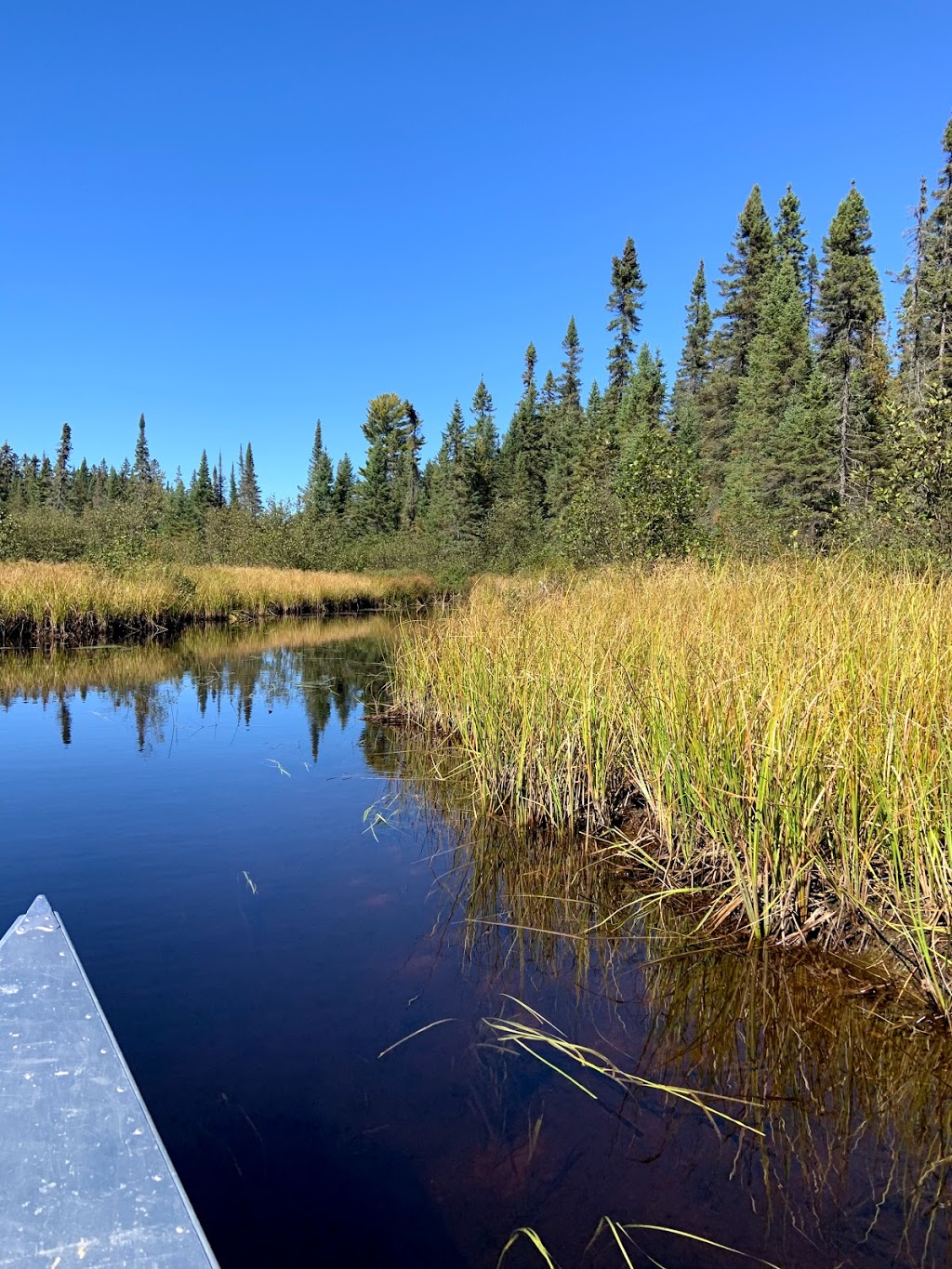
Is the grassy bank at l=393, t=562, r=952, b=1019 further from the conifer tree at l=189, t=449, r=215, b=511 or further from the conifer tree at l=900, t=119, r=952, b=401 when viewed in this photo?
the conifer tree at l=189, t=449, r=215, b=511

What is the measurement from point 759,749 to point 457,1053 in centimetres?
174

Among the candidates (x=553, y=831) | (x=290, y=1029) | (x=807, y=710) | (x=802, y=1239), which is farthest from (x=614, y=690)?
(x=802, y=1239)

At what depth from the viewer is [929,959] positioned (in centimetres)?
247

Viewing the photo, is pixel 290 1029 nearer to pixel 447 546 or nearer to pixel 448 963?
pixel 448 963

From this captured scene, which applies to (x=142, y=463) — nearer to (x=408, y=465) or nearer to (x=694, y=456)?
(x=408, y=465)

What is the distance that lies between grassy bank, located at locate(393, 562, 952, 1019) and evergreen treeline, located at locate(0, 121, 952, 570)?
4.48m

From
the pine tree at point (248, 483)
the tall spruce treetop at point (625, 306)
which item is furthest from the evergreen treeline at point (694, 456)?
the pine tree at point (248, 483)

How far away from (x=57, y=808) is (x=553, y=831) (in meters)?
3.33

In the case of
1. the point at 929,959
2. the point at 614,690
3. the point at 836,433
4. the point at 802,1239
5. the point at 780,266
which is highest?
the point at 780,266

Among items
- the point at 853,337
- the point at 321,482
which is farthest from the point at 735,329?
the point at 321,482

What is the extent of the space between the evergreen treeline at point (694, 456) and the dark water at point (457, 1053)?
6.35 meters

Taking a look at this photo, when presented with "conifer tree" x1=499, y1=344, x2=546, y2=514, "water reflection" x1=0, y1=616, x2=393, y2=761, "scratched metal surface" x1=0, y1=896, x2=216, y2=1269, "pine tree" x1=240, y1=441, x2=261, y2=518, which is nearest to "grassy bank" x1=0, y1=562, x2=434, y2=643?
"water reflection" x1=0, y1=616, x2=393, y2=761

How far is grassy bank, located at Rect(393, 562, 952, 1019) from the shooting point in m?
2.71

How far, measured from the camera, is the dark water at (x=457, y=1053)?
184 cm
